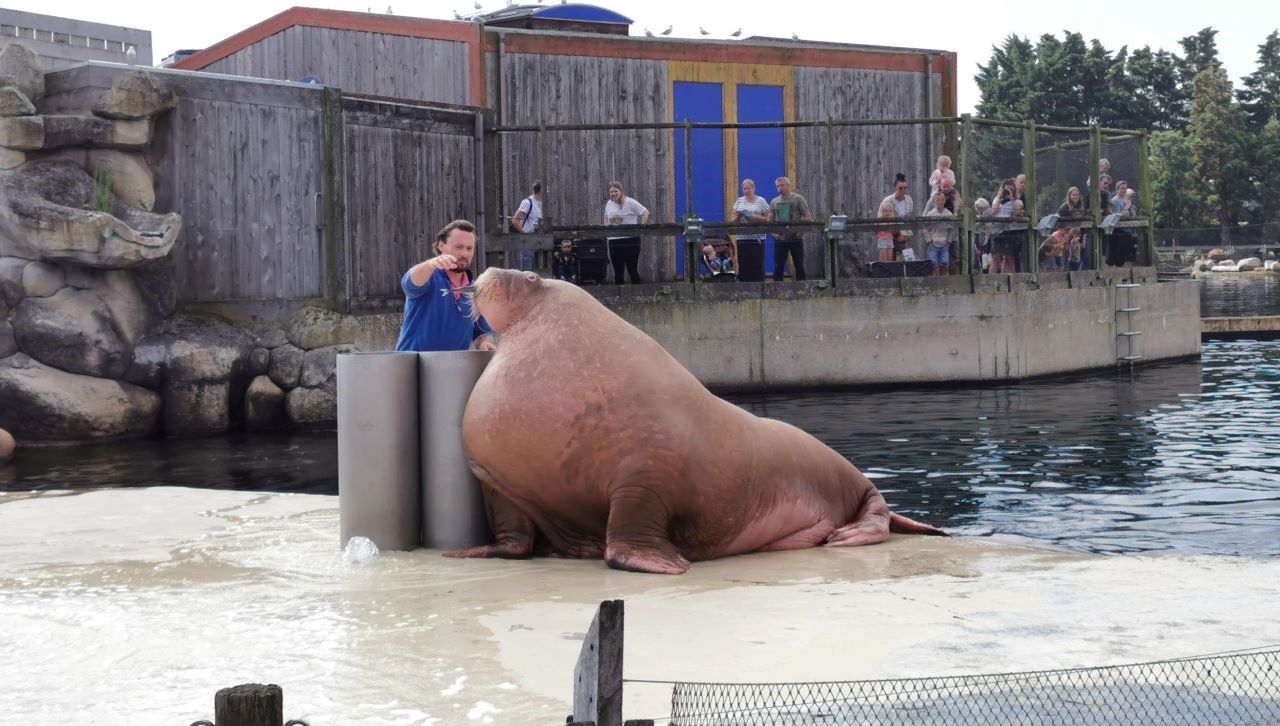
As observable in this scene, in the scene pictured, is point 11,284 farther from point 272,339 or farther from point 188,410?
point 272,339

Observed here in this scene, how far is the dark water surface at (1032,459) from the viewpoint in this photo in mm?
7102

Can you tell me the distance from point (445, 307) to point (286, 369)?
641 centimetres

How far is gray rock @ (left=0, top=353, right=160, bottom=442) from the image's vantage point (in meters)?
11.2

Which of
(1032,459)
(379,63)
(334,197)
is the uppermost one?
(379,63)

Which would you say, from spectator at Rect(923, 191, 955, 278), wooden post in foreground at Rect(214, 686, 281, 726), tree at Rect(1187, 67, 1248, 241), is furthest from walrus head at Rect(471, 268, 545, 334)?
tree at Rect(1187, 67, 1248, 241)

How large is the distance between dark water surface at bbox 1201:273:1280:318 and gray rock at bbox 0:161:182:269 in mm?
18423

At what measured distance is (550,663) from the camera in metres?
3.83

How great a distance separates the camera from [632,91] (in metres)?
17.1

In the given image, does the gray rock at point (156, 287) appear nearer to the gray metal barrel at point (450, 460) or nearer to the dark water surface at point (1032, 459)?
the dark water surface at point (1032, 459)

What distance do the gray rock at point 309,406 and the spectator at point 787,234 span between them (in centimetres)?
490

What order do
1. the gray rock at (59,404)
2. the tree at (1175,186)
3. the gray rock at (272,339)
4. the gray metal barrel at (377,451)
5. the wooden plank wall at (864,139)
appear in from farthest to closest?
the tree at (1175,186), the wooden plank wall at (864,139), the gray rock at (272,339), the gray rock at (59,404), the gray metal barrel at (377,451)

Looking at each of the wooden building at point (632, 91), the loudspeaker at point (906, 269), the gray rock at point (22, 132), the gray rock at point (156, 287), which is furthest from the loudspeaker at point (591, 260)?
the gray rock at point (22, 132)

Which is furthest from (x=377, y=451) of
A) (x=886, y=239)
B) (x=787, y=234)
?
(x=886, y=239)

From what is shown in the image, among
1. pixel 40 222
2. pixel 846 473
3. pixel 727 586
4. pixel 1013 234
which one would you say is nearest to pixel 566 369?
pixel 727 586
